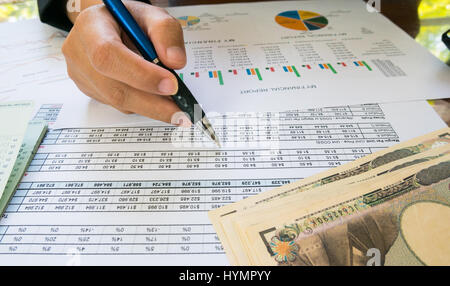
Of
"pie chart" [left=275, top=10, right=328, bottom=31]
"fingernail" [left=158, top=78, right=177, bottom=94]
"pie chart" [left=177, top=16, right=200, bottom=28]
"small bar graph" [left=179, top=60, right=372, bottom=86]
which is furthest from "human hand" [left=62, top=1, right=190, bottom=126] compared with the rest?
"pie chart" [left=275, top=10, right=328, bottom=31]

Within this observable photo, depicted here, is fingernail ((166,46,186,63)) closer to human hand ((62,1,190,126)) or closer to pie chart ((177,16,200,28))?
human hand ((62,1,190,126))

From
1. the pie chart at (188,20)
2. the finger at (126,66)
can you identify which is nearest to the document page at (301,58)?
the pie chart at (188,20)

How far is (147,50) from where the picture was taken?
415mm

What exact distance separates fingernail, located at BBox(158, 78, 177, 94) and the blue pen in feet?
0.04

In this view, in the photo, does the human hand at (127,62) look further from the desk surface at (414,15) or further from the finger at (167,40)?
the desk surface at (414,15)

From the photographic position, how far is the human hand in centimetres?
39

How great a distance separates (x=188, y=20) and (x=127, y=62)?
0.41 metres

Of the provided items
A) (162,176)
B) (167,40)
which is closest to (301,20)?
(167,40)

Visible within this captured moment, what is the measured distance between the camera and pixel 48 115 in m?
0.49

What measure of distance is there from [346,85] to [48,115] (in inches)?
19.7

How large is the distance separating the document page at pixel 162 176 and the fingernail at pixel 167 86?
76 mm

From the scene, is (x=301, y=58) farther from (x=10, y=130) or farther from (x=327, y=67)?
(x=10, y=130)
